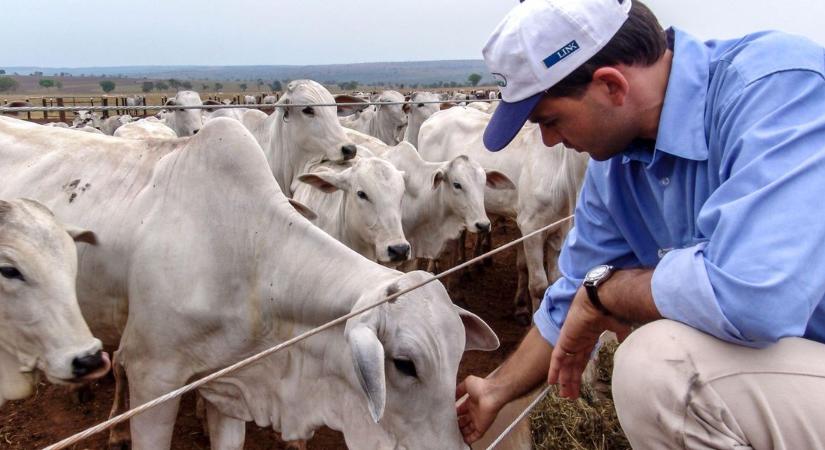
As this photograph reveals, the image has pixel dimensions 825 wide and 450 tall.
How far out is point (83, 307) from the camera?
125 inches

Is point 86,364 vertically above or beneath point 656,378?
beneath

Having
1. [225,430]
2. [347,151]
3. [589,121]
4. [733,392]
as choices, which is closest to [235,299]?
[225,430]

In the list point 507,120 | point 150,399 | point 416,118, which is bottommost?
point 150,399

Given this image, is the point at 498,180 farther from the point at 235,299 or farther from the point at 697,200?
the point at 697,200

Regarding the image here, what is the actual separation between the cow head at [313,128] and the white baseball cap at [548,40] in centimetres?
448

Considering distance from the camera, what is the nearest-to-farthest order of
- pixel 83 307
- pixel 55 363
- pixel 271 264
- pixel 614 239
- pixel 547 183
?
pixel 614 239 → pixel 55 363 → pixel 271 264 → pixel 83 307 → pixel 547 183

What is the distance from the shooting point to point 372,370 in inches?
81.4

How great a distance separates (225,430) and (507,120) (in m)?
2.32

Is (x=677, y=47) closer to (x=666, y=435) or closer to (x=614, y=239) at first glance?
(x=614, y=239)

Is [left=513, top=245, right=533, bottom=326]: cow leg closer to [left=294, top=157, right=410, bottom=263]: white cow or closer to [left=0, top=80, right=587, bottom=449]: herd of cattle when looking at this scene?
[left=294, top=157, right=410, bottom=263]: white cow

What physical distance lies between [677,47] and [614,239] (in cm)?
63

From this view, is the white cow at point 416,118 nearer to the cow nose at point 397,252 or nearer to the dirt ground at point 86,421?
the dirt ground at point 86,421

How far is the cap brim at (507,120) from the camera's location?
1.64 m

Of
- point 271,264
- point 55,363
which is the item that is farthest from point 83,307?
point 271,264
